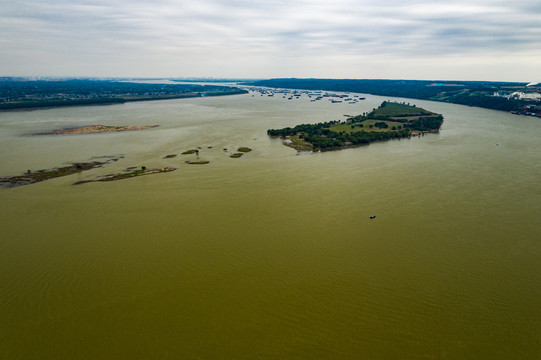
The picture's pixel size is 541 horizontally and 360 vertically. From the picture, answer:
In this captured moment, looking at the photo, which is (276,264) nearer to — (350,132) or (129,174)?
(129,174)

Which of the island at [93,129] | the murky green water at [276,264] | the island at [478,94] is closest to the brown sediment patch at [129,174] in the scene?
the murky green water at [276,264]

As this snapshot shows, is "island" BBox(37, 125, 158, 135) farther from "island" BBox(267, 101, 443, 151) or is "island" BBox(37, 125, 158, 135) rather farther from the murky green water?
"island" BBox(267, 101, 443, 151)

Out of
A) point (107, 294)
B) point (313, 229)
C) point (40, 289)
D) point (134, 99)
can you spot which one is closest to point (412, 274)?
point (313, 229)

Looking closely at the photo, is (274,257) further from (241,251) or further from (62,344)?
(62,344)

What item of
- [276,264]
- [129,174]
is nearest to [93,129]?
[129,174]

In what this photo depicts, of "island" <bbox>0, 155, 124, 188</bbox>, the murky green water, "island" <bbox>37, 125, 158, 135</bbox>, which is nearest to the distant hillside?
the murky green water

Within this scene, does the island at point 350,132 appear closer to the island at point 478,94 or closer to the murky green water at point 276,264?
the murky green water at point 276,264

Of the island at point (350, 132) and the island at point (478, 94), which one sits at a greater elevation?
the island at point (478, 94)

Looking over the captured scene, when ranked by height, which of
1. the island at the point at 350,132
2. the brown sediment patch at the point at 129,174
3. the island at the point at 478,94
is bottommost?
the brown sediment patch at the point at 129,174

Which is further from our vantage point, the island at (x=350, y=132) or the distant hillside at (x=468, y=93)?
the distant hillside at (x=468, y=93)
